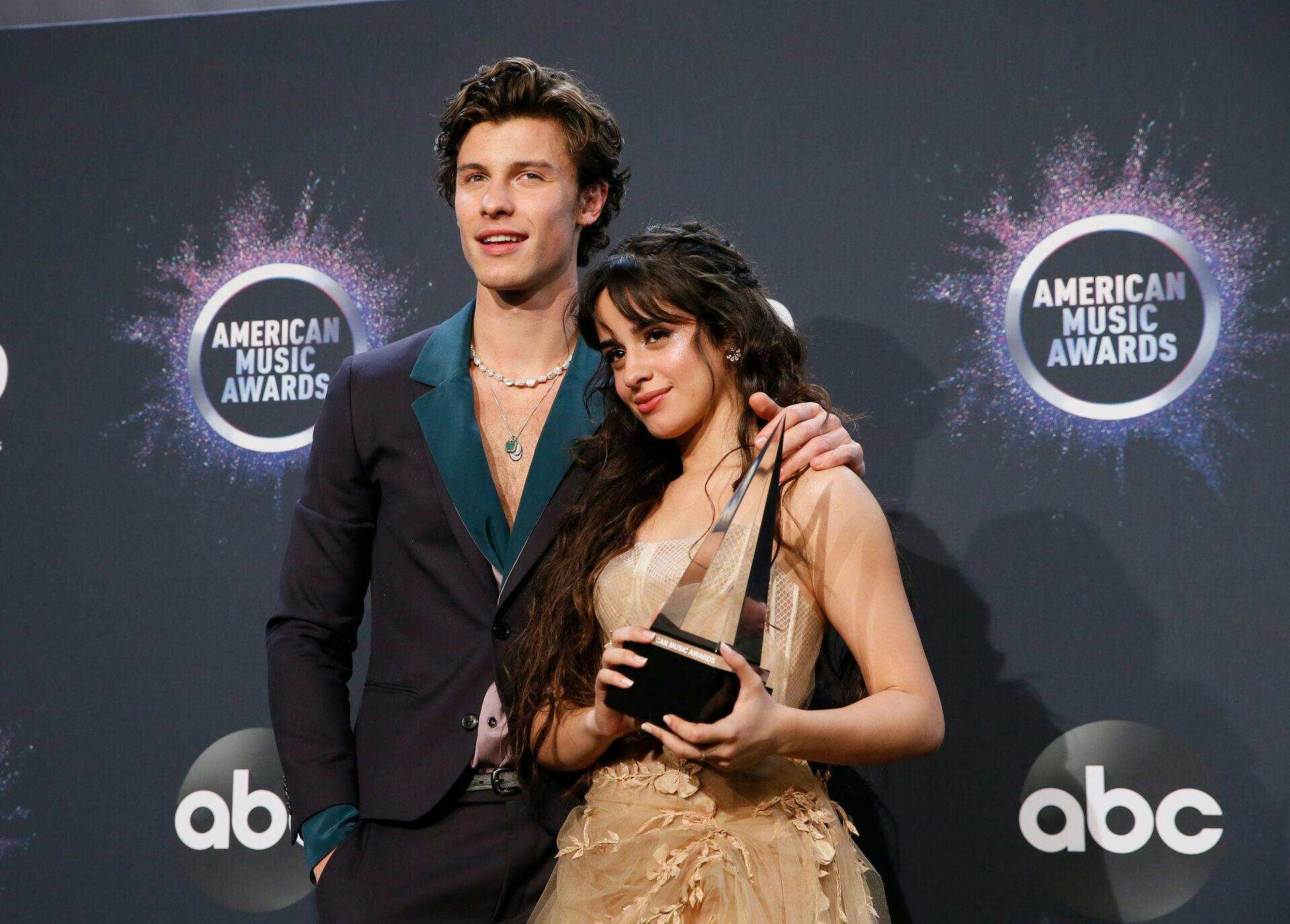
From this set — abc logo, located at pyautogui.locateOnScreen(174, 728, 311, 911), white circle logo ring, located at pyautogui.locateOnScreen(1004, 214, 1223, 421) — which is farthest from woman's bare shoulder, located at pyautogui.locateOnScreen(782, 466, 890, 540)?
abc logo, located at pyautogui.locateOnScreen(174, 728, 311, 911)

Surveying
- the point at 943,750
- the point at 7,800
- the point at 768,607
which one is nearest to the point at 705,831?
the point at 768,607

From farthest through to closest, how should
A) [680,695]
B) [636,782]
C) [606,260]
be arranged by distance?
[606,260] → [636,782] → [680,695]

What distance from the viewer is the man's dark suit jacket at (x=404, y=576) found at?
2057 mm

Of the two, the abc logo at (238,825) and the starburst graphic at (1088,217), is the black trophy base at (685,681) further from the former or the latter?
the abc logo at (238,825)

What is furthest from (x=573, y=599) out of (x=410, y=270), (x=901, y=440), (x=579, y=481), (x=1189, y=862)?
(x=1189, y=862)

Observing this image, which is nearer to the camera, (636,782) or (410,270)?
(636,782)

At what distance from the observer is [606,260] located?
205 cm

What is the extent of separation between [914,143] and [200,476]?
6.19 ft

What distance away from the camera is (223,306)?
3.06m

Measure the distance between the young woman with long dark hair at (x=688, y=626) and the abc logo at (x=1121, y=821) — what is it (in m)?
0.87

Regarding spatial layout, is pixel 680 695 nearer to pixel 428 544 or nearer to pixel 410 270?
pixel 428 544

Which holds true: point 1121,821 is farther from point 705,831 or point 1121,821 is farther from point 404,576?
point 404,576

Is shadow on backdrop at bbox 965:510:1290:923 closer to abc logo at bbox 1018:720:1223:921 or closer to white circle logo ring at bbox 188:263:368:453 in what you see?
abc logo at bbox 1018:720:1223:921

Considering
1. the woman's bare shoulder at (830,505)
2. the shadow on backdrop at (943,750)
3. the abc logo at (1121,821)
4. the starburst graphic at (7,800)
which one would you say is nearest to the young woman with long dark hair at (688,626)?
the woman's bare shoulder at (830,505)
